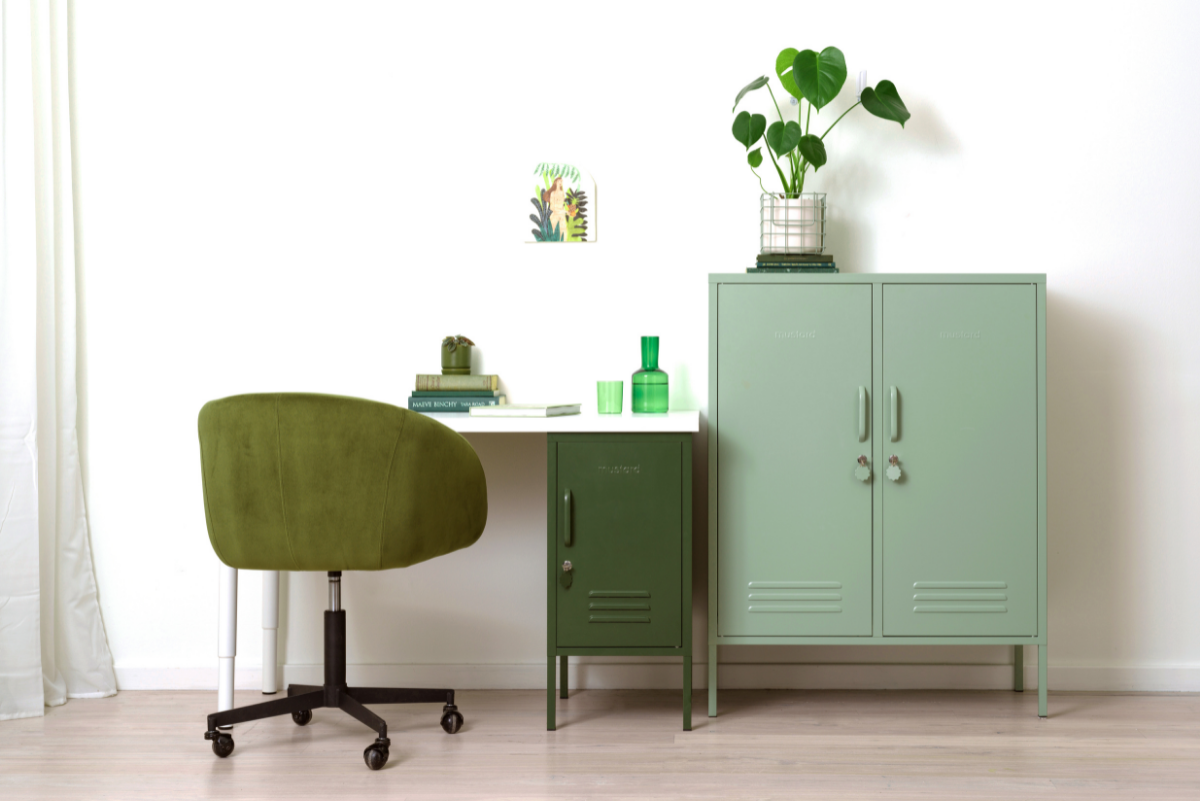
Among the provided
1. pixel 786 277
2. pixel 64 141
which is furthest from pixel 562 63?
pixel 64 141

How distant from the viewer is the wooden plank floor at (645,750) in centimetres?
191

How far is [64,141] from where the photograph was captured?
2.59 m

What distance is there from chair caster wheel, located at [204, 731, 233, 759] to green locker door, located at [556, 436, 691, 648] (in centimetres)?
82

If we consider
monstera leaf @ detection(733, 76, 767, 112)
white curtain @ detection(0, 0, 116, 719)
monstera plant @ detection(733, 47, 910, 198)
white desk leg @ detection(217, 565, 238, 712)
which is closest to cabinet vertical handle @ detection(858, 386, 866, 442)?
monstera plant @ detection(733, 47, 910, 198)

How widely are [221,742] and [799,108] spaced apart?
2.30 meters

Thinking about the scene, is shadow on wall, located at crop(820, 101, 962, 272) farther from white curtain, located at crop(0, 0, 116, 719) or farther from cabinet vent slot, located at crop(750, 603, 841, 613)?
white curtain, located at crop(0, 0, 116, 719)

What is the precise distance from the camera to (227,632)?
2289 mm

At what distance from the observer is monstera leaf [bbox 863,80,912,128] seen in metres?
2.43

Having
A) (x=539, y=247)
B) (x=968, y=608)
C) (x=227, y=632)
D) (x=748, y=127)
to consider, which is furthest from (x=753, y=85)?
(x=227, y=632)

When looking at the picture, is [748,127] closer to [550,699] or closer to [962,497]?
[962,497]

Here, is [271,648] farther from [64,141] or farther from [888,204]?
[888,204]

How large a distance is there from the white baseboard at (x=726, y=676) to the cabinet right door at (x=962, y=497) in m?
0.36

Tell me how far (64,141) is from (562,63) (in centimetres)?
149

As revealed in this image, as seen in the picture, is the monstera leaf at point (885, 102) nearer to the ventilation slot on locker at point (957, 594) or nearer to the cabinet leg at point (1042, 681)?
the ventilation slot on locker at point (957, 594)
